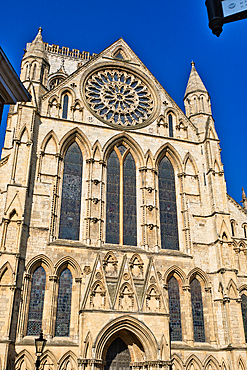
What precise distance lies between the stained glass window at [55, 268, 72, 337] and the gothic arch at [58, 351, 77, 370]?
3.11 ft

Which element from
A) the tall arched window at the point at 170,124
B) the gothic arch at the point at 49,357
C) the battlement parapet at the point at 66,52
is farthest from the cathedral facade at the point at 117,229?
the battlement parapet at the point at 66,52

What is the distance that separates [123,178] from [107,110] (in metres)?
4.46

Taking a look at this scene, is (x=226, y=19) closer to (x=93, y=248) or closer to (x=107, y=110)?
(x=93, y=248)

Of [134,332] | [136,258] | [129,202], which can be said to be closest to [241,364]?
[134,332]

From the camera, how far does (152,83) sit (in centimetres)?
2511

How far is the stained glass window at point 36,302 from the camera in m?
17.0

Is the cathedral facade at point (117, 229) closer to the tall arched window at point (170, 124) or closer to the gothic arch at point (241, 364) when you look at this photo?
the gothic arch at point (241, 364)

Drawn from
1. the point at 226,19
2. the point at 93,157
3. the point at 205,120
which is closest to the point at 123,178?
the point at 93,157

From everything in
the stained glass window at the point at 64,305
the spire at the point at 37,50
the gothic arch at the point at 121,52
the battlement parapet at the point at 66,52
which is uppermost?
the battlement parapet at the point at 66,52

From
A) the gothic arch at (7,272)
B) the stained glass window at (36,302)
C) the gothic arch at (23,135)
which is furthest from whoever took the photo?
the gothic arch at (23,135)

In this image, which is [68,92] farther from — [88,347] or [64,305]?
[88,347]

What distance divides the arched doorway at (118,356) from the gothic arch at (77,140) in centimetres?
958

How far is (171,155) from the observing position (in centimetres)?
2325

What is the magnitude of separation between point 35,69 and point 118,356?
15.7 metres
